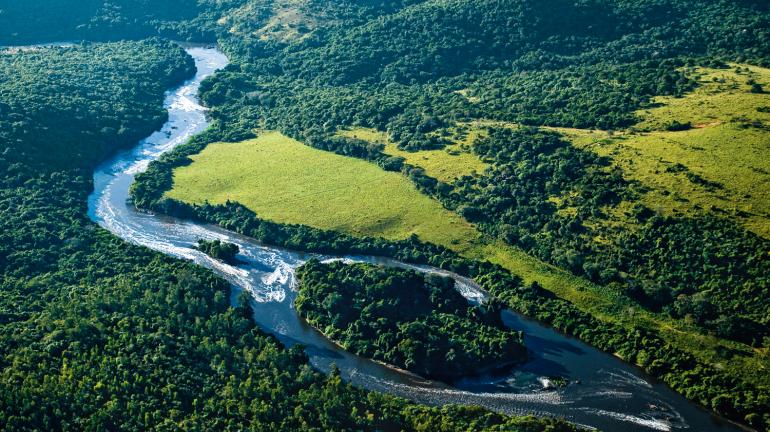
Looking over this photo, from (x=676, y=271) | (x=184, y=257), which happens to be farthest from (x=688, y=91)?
(x=184, y=257)

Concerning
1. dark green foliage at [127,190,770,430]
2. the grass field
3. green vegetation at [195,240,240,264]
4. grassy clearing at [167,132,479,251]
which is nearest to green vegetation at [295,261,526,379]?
dark green foliage at [127,190,770,430]

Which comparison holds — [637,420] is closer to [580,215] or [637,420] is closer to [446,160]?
[580,215]

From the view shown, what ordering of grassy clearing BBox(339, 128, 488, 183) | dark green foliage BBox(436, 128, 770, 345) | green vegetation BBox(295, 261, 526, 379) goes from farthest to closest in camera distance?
grassy clearing BBox(339, 128, 488, 183) → dark green foliage BBox(436, 128, 770, 345) → green vegetation BBox(295, 261, 526, 379)

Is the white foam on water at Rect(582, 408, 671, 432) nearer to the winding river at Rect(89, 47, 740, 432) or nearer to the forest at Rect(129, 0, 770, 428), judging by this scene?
the winding river at Rect(89, 47, 740, 432)

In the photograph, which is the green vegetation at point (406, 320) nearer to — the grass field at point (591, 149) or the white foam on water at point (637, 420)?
the white foam on water at point (637, 420)

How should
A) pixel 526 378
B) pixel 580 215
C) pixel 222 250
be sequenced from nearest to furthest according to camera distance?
pixel 526 378 → pixel 580 215 → pixel 222 250

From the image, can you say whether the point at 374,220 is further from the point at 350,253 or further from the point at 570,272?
the point at 570,272

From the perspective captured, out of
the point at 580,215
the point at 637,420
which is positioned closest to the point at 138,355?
the point at 637,420

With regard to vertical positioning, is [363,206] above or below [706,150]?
below
